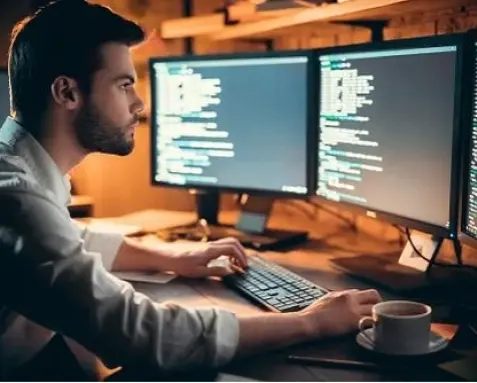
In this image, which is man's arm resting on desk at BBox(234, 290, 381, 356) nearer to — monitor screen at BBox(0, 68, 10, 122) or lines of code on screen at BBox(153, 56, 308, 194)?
lines of code on screen at BBox(153, 56, 308, 194)

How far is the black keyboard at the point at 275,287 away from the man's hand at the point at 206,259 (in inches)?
1.2

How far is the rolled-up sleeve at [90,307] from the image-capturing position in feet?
3.69

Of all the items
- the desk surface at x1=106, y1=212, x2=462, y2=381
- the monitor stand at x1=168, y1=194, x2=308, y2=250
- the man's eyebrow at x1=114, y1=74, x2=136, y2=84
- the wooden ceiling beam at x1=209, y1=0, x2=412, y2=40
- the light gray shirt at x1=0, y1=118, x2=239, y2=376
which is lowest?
the desk surface at x1=106, y1=212, x2=462, y2=381

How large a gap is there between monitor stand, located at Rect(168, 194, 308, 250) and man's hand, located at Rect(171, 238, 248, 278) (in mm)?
266

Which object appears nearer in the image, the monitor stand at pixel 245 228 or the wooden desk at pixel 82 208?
the monitor stand at pixel 245 228

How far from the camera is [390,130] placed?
1.67 meters

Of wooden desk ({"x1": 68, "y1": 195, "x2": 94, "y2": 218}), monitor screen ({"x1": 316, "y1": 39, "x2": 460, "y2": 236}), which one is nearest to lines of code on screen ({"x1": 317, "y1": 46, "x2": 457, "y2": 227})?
monitor screen ({"x1": 316, "y1": 39, "x2": 460, "y2": 236})

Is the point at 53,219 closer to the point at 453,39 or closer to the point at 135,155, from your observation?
the point at 453,39

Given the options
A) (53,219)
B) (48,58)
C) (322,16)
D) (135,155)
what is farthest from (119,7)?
(53,219)

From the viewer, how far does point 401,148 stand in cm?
165

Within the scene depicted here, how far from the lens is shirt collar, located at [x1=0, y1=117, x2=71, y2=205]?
1304 mm

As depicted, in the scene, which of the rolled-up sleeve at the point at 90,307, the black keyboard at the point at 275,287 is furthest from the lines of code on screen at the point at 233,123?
the rolled-up sleeve at the point at 90,307

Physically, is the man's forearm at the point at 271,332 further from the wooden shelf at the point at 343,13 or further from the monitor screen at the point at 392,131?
the wooden shelf at the point at 343,13

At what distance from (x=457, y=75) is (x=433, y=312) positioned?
0.42 meters
